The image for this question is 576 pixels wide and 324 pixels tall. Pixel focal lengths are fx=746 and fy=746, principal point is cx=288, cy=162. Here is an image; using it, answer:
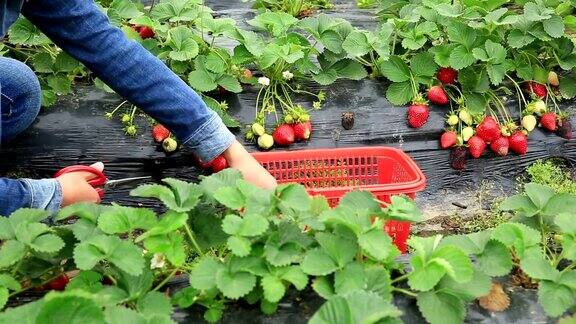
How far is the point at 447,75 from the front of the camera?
120 inches

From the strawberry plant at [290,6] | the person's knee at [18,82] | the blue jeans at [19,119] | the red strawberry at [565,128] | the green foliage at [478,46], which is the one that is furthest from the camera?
the strawberry plant at [290,6]

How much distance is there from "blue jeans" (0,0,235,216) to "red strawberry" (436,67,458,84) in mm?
1275

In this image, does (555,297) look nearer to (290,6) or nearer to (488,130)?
(488,130)

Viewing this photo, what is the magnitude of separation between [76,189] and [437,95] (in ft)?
5.08

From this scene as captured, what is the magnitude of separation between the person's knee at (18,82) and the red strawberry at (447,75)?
5.15ft

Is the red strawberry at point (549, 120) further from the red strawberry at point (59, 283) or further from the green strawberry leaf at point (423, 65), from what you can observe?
the red strawberry at point (59, 283)

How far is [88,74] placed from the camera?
3.07 m

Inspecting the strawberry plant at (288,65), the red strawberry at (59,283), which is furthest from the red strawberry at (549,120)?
the red strawberry at (59,283)

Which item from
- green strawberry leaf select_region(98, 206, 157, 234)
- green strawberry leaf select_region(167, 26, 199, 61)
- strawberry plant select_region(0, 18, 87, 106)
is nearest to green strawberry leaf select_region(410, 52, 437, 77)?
green strawberry leaf select_region(167, 26, 199, 61)

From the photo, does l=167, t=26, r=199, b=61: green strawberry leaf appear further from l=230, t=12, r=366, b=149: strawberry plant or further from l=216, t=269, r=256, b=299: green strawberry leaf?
l=216, t=269, r=256, b=299: green strawberry leaf

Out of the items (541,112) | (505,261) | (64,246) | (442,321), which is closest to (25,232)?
(64,246)

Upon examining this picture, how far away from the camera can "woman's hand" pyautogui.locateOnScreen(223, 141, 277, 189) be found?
6.70ft

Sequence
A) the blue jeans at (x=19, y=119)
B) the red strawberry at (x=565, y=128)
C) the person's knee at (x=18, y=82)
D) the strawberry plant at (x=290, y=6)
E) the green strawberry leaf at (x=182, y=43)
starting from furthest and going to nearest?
the strawberry plant at (x=290, y=6) < the red strawberry at (x=565, y=128) < the green strawberry leaf at (x=182, y=43) < the person's knee at (x=18, y=82) < the blue jeans at (x=19, y=119)

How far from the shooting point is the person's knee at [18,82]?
2.46m
